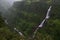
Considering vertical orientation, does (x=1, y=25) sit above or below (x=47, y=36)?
above

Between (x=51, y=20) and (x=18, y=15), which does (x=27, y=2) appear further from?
(x=51, y=20)

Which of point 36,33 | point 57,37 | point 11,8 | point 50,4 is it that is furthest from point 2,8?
point 57,37

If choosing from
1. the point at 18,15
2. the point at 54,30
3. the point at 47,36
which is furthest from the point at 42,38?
the point at 18,15

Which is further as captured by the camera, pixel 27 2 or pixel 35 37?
pixel 27 2

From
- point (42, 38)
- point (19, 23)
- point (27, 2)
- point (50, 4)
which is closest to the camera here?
point (42, 38)

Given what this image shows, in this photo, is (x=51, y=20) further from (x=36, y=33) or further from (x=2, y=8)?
(x=2, y=8)

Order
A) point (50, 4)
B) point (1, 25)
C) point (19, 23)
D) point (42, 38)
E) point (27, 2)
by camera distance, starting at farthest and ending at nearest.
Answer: point (27, 2)
point (50, 4)
point (19, 23)
point (1, 25)
point (42, 38)
